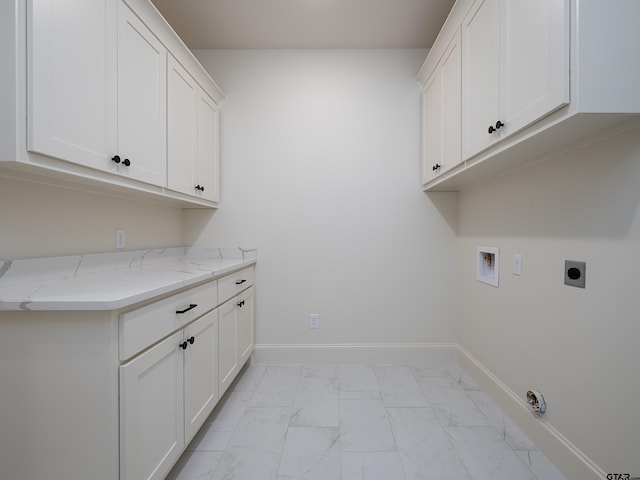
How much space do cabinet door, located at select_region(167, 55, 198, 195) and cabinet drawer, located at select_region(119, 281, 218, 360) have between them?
2.38 ft

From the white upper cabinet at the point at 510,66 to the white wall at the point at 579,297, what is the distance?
1.10ft

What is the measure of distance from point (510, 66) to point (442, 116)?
2.57ft

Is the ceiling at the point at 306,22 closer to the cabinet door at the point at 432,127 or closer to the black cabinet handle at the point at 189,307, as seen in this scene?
the cabinet door at the point at 432,127

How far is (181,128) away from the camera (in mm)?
1841

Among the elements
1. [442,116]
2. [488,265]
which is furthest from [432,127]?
[488,265]

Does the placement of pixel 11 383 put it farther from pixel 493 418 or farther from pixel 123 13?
pixel 493 418

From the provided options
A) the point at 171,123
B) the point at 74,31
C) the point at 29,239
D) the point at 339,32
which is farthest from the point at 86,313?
the point at 339,32

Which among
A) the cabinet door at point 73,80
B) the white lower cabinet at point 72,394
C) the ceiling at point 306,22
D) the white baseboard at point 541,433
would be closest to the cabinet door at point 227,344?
the white lower cabinet at point 72,394

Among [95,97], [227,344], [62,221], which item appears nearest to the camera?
[95,97]

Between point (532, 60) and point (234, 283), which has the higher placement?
point (532, 60)

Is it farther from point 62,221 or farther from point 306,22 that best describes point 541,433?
point 306,22

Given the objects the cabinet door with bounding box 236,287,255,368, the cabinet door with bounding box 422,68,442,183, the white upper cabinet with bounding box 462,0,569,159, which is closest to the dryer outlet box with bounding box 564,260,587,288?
the white upper cabinet with bounding box 462,0,569,159

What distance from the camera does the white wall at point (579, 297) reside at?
1.06 m

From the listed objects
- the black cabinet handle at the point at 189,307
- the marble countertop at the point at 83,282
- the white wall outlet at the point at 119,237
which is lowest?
the black cabinet handle at the point at 189,307
